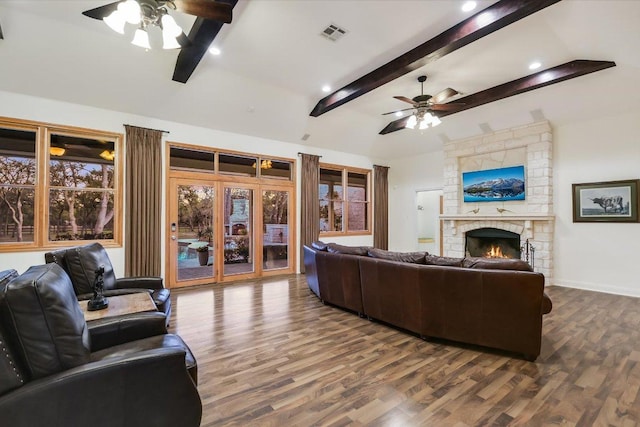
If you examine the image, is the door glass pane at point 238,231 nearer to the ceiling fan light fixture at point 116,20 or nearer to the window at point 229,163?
the window at point 229,163

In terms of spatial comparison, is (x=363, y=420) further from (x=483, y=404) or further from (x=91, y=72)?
(x=91, y=72)

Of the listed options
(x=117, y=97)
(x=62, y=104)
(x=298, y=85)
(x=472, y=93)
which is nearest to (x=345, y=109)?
(x=298, y=85)

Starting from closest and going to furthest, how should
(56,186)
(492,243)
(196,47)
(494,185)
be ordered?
(196,47) < (56,186) < (494,185) < (492,243)

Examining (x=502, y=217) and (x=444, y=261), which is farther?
(x=502, y=217)

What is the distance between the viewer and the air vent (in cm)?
371

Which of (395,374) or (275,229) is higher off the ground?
(275,229)

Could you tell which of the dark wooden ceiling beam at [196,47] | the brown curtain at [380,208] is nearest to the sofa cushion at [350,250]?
the dark wooden ceiling beam at [196,47]

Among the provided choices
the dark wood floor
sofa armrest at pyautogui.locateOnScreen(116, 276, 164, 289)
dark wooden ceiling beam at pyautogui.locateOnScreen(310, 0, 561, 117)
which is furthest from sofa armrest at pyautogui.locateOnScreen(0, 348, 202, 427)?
dark wooden ceiling beam at pyautogui.locateOnScreen(310, 0, 561, 117)

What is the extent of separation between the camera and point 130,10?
8.33ft

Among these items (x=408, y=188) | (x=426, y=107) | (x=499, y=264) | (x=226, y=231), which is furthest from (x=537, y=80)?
(x=226, y=231)

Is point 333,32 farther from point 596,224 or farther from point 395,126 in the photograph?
point 596,224

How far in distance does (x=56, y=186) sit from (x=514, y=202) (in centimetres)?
862

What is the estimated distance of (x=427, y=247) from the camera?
9.59 m

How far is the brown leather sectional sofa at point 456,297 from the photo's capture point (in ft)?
9.20
